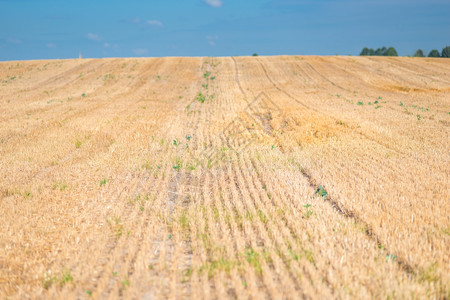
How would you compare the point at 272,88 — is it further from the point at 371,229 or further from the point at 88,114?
the point at 371,229

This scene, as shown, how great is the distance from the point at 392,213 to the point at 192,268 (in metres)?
3.97

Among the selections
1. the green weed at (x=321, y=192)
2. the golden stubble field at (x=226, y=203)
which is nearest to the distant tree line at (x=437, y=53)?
the golden stubble field at (x=226, y=203)

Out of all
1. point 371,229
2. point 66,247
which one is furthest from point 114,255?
point 371,229

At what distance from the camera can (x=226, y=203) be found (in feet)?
25.7

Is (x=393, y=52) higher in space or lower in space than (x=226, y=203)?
higher

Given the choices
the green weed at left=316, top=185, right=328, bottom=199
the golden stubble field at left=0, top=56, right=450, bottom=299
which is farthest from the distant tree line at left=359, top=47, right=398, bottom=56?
the green weed at left=316, top=185, right=328, bottom=199

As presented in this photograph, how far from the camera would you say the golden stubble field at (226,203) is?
5031 millimetres

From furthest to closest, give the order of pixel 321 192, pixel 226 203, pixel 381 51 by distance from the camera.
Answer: pixel 381 51 < pixel 321 192 < pixel 226 203

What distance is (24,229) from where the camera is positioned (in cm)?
657

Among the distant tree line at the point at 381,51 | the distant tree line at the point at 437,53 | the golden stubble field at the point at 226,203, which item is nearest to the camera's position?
the golden stubble field at the point at 226,203

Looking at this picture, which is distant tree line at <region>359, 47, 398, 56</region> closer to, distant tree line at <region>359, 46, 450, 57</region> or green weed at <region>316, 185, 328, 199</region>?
distant tree line at <region>359, 46, 450, 57</region>

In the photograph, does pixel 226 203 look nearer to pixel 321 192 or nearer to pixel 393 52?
pixel 321 192

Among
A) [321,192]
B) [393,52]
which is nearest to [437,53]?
[393,52]

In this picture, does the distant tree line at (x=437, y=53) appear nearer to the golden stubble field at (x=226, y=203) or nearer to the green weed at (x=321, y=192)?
the golden stubble field at (x=226, y=203)
